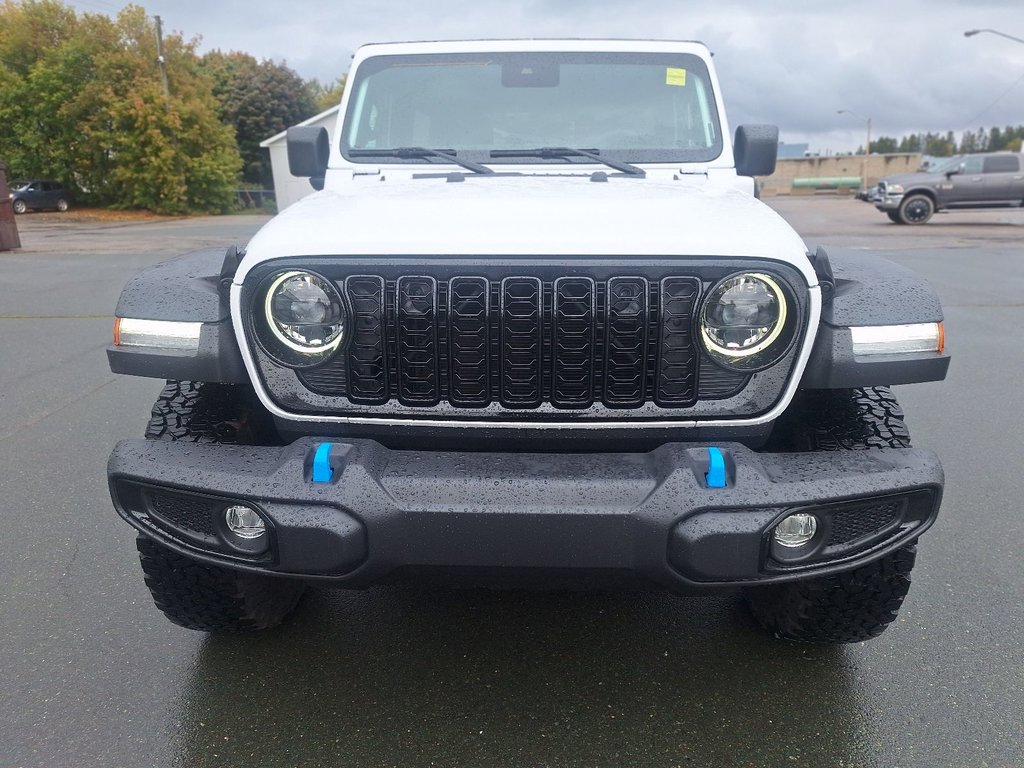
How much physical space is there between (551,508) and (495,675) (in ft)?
2.96

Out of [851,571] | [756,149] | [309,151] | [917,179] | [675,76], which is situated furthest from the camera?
[917,179]

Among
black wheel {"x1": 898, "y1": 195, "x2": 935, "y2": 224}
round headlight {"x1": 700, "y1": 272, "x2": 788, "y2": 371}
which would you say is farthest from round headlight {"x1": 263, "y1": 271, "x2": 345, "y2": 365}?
black wheel {"x1": 898, "y1": 195, "x2": 935, "y2": 224}

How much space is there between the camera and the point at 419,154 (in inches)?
130

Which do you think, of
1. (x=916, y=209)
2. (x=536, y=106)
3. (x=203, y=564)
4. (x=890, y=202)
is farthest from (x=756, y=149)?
(x=916, y=209)

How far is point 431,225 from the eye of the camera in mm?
2117

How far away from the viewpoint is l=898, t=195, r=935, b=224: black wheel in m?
21.0

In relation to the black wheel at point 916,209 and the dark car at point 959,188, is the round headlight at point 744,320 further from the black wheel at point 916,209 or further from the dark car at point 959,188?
the black wheel at point 916,209

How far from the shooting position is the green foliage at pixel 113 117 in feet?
114

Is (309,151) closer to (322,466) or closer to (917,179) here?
(322,466)

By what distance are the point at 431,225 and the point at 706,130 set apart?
1.77 metres

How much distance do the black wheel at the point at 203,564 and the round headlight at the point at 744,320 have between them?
1.26 m

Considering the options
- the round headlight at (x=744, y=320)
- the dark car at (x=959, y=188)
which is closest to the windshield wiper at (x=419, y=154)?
the round headlight at (x=744, y=320)

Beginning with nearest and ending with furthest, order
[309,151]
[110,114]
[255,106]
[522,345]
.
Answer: [522,345]
[309,151]
[110,114]
[255,106]

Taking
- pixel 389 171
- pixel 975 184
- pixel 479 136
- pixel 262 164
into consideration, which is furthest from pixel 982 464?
pixel 262 164
